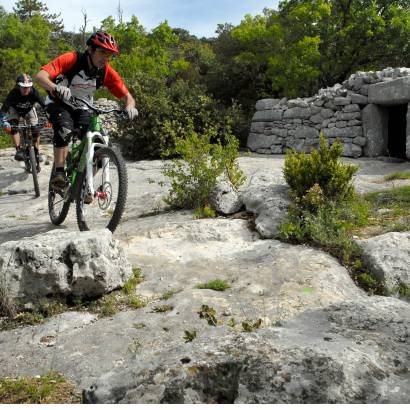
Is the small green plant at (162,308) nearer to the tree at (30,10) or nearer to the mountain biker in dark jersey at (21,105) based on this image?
the mountain biker in dark jersey at (21,105)

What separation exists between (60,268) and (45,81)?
2.06 m

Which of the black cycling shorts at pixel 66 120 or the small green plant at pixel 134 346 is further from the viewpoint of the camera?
the black cycling shorts at pixel 66 120

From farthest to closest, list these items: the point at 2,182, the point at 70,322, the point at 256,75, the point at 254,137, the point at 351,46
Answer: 1. the point at 256,75
2. the point at 351,46
3. the point at 254,137
4. the point at 2,182
5. the point at 70,322

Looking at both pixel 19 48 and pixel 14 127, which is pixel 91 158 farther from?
pixel 19 48

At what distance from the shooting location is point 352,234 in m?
4.78

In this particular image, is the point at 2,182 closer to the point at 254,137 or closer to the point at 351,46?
the point at 254,137

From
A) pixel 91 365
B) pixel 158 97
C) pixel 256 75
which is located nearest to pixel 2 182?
pixel 158 97

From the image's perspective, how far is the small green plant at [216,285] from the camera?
360 cm

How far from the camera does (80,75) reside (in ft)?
16.9

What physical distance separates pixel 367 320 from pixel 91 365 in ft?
4.92

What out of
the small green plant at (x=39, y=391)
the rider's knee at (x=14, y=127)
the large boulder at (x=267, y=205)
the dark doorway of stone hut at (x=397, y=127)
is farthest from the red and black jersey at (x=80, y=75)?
the dark doorway of stone hut at (x=397, y=127)

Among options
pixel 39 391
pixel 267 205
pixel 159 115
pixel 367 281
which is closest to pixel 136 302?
pixel 39 391

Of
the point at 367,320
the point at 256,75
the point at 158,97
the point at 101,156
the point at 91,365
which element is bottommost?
the point at 91,365

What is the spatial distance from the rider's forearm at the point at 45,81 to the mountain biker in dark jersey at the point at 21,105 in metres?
3.93
